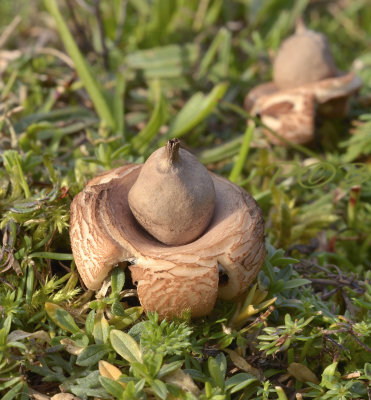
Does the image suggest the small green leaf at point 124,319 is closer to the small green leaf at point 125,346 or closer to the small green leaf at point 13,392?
the small green leaf at point 125,346

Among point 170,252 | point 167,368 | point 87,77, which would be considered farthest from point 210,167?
point 167,368

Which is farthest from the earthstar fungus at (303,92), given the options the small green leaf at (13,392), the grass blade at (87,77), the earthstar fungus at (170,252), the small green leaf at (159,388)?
the small green leaf at (13,392)

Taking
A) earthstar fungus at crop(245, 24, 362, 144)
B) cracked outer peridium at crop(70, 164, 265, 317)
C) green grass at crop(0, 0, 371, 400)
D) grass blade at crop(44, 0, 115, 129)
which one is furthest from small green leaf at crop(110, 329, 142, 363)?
earthstar fungus at crop(245, 24, 362, 144)

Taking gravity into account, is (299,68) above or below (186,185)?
below

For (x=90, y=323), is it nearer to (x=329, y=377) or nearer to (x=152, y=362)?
(x=152, y=362)

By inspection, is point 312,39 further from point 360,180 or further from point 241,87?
point 360,180

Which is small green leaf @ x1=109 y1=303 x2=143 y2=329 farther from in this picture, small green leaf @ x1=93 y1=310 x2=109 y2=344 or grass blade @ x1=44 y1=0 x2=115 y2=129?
grass blade @ x1=44 y1=0 x2=115 y2=129

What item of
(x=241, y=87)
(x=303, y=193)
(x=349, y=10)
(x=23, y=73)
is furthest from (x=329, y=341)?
(x=349, y=10)

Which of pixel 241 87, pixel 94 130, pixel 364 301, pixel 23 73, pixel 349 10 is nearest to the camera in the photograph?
pixel 364 301
